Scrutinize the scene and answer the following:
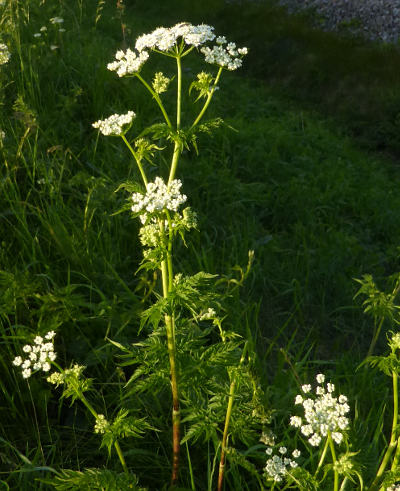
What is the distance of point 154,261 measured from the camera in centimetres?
164

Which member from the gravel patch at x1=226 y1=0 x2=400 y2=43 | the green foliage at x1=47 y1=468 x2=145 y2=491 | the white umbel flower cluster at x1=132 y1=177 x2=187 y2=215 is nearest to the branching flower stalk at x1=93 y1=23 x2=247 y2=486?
the white umbel flower cluster at x1=132 y1=177 x2=187 y2=215

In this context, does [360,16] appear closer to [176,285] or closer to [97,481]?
[176,285]

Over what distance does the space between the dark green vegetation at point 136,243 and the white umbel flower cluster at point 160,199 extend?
928 millimetres

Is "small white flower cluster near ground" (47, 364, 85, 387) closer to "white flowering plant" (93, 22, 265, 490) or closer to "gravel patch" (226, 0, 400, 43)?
"white flowering plant" (93, 22, 265, 490)

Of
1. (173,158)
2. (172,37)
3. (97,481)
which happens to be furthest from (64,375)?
(172,37)

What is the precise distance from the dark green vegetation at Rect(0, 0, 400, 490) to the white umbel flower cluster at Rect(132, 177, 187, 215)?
0.93 metres

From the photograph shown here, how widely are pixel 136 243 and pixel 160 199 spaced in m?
1.60

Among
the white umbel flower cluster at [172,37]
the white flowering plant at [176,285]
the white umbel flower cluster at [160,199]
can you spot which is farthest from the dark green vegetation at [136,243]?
the white umbel flower cluster at [160,199]

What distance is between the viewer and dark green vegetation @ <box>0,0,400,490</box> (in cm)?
226

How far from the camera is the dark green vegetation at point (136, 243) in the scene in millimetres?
2264

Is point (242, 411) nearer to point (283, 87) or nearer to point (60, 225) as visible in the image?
point (60, 225)

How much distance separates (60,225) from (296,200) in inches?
94.1

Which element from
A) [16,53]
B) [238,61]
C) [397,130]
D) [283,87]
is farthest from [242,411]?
[283,87]

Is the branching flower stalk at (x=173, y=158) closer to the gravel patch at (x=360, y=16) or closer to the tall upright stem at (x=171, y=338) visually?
the tall upright stem at (x=171, y=338)
